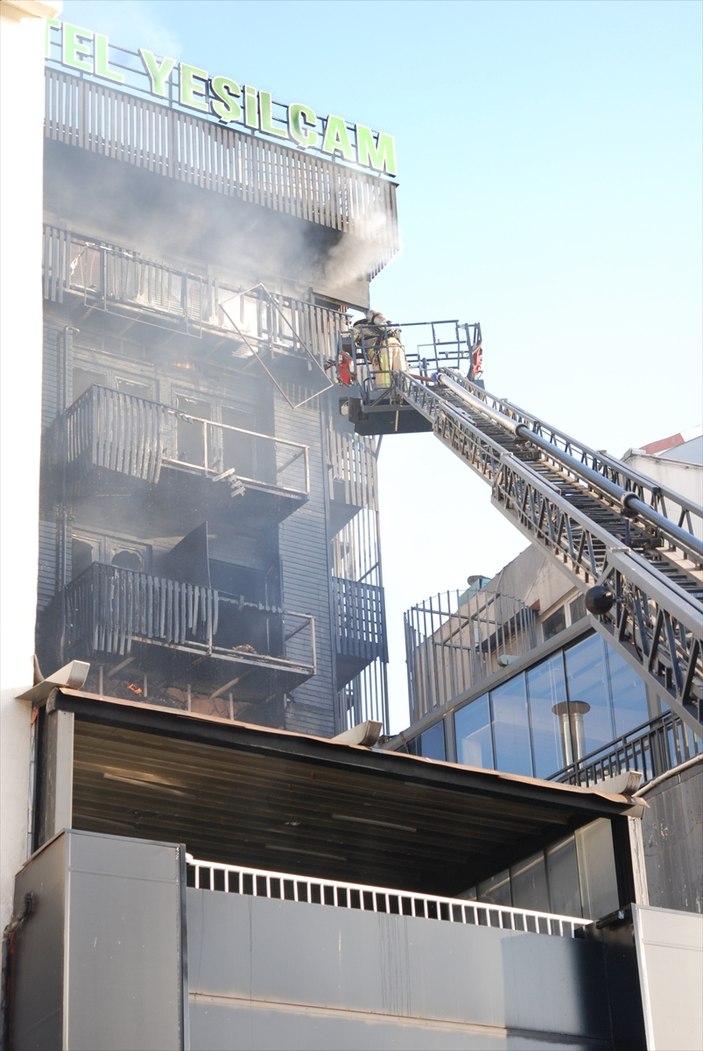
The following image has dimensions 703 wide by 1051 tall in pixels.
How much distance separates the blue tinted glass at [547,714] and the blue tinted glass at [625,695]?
1350mm

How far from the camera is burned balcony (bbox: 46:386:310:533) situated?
2923 centimetres

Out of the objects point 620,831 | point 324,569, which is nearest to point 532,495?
point 620,831

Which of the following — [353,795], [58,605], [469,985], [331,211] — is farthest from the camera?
[331,211]

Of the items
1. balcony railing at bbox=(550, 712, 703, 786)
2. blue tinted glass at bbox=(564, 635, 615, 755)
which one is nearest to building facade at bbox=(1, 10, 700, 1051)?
blue tinted glass at bbox=(564, 635, 615, 755)

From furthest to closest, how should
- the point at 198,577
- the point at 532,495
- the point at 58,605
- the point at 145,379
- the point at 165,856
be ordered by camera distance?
the point at 145,379
the point at 198,577
the point at 58,605
the point at 532,495
the point at 165,856

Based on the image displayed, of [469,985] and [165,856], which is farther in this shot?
[469,985]

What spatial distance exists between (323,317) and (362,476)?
340 cm

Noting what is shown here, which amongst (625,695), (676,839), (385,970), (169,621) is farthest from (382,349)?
(385,970)

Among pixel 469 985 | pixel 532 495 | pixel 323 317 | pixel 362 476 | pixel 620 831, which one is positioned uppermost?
pixel 323 317

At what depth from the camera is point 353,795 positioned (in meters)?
17.3

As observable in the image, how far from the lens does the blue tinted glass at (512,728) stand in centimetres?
2667

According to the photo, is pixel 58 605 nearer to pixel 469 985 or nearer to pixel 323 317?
pixel 323 317

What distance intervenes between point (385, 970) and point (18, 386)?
6.75 metres

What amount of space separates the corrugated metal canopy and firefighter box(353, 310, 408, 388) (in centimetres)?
1174
